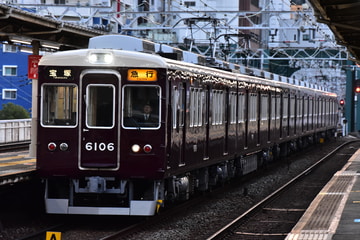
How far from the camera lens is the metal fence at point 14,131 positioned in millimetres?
23656

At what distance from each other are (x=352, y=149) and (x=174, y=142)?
24144 mm

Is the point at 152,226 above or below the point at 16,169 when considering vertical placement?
below

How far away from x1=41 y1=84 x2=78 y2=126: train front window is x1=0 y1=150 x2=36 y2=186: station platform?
2.77ft

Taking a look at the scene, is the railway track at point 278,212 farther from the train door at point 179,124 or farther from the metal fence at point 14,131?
the metal fence at point 14,131

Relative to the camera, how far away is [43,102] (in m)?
12.2

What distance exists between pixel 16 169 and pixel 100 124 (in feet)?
5.75

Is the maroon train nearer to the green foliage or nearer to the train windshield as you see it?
the train windshield

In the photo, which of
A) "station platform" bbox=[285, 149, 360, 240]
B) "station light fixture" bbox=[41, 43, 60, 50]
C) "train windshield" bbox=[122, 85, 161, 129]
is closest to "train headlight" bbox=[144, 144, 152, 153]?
"train windshield" bbox=[122, 85, 161, 129]

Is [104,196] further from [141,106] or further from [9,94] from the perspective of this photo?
[9,94]

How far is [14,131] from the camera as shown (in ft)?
80.7

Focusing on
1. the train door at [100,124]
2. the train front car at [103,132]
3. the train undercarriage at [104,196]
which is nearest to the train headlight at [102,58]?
the train front car at [103,132]

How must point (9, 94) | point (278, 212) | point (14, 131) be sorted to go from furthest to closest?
point (9, 94) < point (14, 131) < point (278, 212)

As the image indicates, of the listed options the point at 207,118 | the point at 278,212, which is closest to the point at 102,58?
the point at 207,118

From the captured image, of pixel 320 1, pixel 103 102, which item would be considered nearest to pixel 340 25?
pixel 320 1
